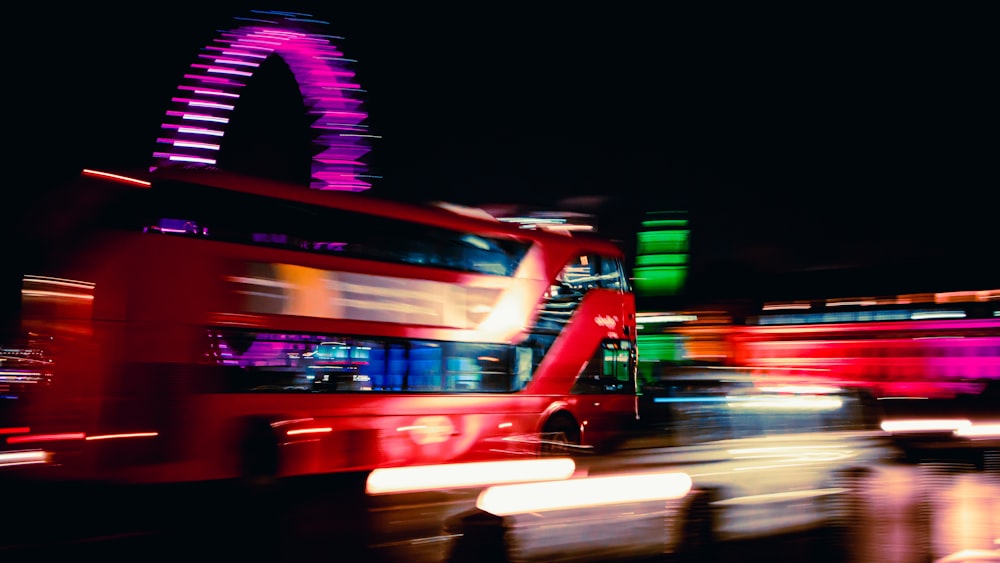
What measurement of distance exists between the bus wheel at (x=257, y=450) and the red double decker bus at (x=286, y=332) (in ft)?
0.05

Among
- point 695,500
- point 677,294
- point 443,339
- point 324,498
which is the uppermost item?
point 677,294

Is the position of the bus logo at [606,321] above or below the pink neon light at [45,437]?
above

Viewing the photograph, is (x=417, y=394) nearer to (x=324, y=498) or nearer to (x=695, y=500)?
(x=324, y=498)

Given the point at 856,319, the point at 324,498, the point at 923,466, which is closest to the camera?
the point at 324,498

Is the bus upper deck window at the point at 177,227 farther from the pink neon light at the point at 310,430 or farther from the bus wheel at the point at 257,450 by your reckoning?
the pink neon light at the point at 310,430

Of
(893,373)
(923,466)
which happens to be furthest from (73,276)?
(893,373)

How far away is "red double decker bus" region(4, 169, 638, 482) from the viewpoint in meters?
7.96

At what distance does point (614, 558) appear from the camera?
5.10 metres

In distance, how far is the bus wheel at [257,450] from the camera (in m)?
9.02

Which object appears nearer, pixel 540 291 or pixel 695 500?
pixel 695 500

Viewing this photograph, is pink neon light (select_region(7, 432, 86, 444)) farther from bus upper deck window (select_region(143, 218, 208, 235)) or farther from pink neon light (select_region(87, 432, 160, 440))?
bus upper deck window (select_region(143, 218, 208, 235))

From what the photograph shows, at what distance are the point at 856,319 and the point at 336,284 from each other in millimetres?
38910

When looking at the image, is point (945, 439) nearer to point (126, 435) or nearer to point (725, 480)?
point (725, 480)

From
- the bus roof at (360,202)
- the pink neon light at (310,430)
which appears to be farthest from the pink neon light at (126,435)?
the bus roof at (360,202)
